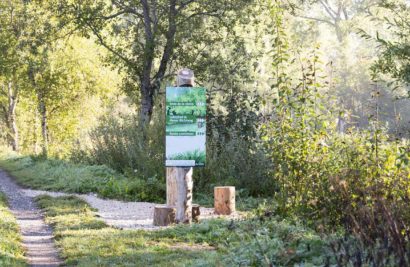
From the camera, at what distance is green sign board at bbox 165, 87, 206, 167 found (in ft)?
32.4

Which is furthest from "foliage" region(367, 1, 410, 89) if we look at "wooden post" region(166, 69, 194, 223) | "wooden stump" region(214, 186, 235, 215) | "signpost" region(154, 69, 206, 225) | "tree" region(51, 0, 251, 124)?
"tree" region(51, 0, 251, 124)

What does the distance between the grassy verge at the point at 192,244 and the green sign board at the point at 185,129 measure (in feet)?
3.57

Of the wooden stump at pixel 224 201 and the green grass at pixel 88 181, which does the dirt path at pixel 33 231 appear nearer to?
the green grass at pixel 88 181

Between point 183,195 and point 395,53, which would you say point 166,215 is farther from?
point 395,53

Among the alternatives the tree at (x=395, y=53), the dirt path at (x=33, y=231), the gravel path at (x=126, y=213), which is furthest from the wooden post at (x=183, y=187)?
the tree at (x=395, y=53)

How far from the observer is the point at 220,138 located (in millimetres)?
16484

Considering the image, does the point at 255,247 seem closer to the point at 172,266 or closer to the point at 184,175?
the point at 172,266

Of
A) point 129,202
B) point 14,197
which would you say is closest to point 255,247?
point 129,202

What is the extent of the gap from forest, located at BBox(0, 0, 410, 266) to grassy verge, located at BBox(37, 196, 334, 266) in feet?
0.11

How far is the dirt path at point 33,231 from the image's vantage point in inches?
312

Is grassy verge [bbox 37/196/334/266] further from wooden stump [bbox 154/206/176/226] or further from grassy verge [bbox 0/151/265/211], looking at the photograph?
grassy verge [bbox 0/151/265/211]

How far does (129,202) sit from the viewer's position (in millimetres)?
13391

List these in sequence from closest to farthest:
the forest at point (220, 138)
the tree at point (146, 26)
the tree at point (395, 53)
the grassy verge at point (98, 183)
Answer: the forest at point (220, 138) → the tree at point (395, 53) → the grassy verge at point (98, 183) → the tree at point (146, 26)

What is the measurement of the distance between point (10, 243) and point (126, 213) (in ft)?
11.6
